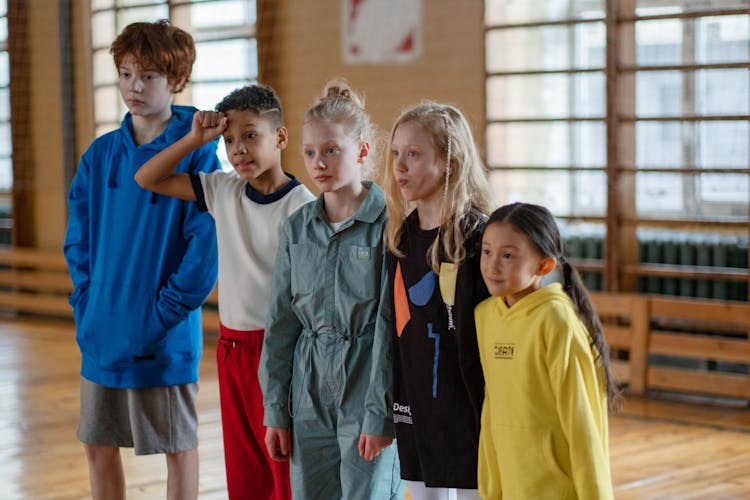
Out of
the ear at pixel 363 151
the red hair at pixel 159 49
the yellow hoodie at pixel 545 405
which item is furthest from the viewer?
the red hair at pixel 159 49

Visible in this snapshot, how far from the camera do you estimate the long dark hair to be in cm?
203

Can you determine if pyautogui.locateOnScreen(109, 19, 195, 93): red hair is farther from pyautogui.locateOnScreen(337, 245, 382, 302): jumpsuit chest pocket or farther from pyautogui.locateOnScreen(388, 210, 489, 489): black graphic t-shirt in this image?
pyautogui.locateOnScreen(388, 210, 489, 489): black graphic t-shirt

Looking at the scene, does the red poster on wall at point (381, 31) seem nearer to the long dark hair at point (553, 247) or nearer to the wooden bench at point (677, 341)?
the wooden bench at point (677, 341)

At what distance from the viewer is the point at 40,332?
7.70m

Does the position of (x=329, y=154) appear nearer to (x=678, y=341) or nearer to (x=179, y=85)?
(x=179, y=85)

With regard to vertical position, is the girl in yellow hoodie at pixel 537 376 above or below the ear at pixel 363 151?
below

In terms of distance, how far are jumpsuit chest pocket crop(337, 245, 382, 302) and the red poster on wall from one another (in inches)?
162

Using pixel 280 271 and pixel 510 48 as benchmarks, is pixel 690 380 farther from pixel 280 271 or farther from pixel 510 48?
pixel 280 271

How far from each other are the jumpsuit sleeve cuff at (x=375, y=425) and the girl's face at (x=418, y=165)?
0.44 metres

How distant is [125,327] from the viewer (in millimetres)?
2721

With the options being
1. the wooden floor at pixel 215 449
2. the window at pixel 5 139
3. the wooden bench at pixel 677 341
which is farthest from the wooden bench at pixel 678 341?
the window at pixel 5 139

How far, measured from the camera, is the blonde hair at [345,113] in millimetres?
2359

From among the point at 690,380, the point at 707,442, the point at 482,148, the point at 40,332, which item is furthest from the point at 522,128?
the point at 40,332

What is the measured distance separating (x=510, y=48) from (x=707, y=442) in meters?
2.52
